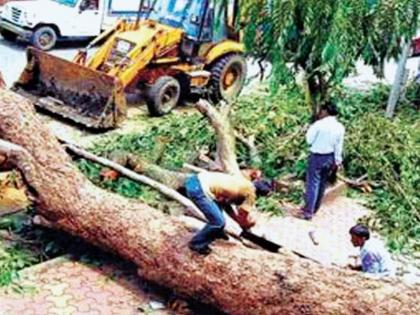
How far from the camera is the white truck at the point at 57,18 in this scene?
1648cm

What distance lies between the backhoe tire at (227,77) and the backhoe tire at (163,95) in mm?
867

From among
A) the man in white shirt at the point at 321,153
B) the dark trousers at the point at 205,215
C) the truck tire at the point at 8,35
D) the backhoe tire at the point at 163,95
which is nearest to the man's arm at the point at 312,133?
the man in white shirt at the point at 321,153

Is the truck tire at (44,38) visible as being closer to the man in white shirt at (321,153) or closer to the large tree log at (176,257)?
the large tree log at (176,257)

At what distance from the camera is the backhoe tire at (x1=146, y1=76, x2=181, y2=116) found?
13102 millimetres

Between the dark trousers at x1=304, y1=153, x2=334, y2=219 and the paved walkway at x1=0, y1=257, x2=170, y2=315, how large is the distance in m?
2.66

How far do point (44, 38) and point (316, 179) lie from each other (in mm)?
8935

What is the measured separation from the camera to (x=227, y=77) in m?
14.6

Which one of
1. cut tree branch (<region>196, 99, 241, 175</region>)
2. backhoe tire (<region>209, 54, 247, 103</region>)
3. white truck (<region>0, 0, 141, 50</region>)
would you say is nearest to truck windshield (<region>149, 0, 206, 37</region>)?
backhoe tire (<region>209, 54, 247, 103</region>)

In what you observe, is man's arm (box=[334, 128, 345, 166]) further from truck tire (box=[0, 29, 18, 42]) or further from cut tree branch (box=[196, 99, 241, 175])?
truck tire (box=[0, 29, 18, 42])

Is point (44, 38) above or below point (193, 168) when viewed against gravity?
above

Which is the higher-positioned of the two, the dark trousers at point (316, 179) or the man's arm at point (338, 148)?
the man's arm at point (338, 148)

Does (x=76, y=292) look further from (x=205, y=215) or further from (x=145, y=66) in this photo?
(x=145, y=66)

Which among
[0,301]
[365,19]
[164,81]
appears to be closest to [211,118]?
[365,19]

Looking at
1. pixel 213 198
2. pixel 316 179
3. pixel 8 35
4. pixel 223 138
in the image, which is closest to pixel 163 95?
pixel 223 138
